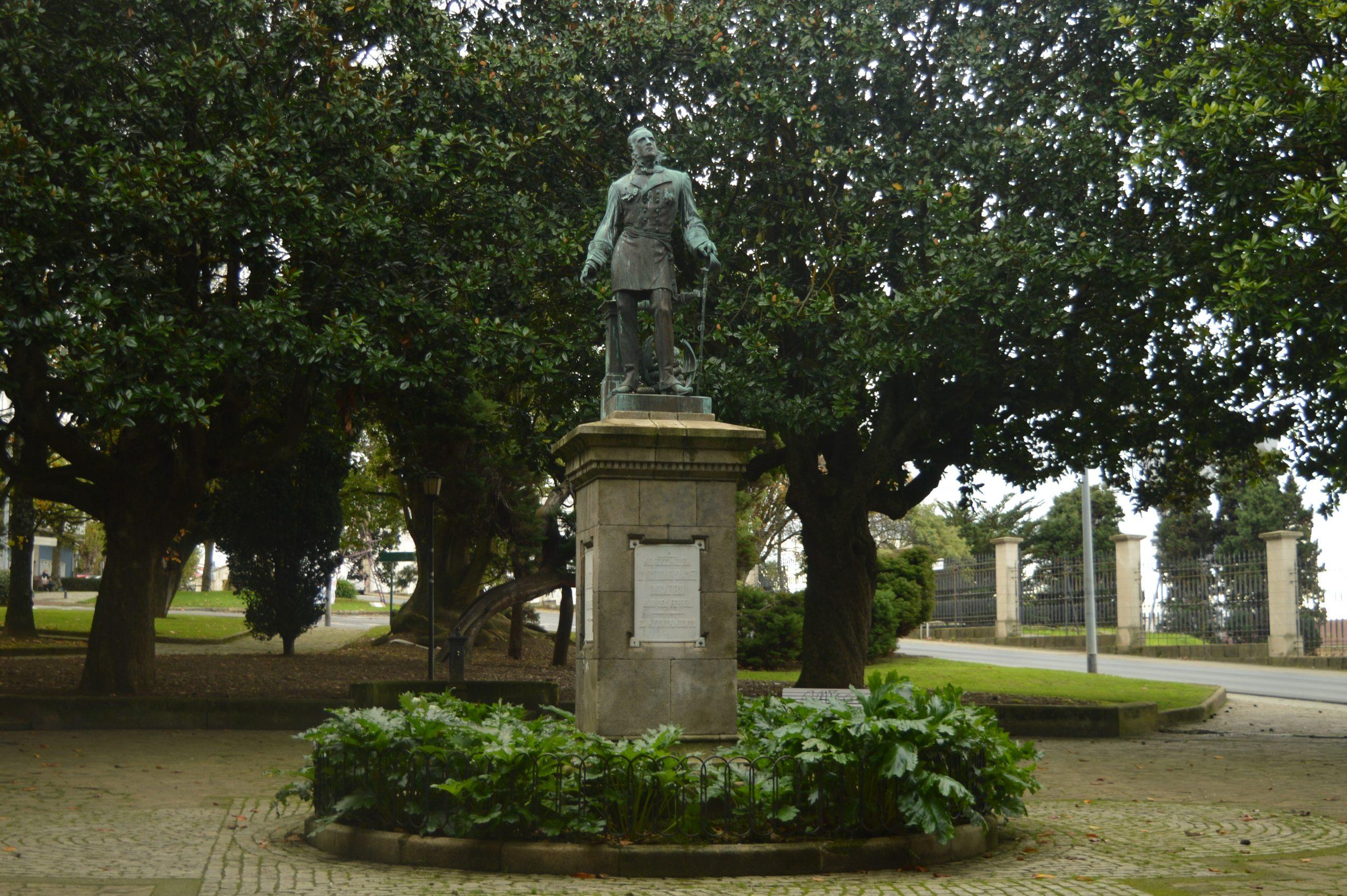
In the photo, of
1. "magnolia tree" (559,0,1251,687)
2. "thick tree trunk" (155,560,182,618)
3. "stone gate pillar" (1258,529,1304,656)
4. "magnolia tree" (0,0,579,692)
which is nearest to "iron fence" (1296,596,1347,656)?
"stone gate pillar" (1258,529,1304,656)

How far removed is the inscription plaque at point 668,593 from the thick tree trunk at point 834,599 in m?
9.23

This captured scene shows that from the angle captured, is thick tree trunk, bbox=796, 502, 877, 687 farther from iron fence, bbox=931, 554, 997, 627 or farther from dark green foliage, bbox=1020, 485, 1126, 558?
dark green foliage, bbox=1020, 485, 1126, 558

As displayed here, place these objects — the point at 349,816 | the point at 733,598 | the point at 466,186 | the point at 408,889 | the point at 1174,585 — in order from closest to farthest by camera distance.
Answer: the point at 408,889, the point at 349,816, the point at 733,598, the point at 466,186, the point at 1174,585

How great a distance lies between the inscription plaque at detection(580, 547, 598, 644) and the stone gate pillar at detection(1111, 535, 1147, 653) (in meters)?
27.5

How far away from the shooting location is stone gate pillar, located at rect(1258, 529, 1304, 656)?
2944 cm

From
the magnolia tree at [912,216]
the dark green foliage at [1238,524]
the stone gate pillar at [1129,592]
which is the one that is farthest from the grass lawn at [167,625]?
the dark green foliage at [1238,524]

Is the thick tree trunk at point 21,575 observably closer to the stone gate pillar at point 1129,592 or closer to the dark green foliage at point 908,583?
the dark green foliage at point 908,583

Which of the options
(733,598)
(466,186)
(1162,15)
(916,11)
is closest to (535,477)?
(466,186)

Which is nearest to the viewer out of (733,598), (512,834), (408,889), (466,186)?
(408,889)

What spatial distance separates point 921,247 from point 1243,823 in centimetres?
835

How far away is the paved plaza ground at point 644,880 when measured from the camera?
7.02 meters

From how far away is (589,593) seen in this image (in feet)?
29.8

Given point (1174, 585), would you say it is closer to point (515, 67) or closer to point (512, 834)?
point (515, 67)

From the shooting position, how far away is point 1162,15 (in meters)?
14.9
